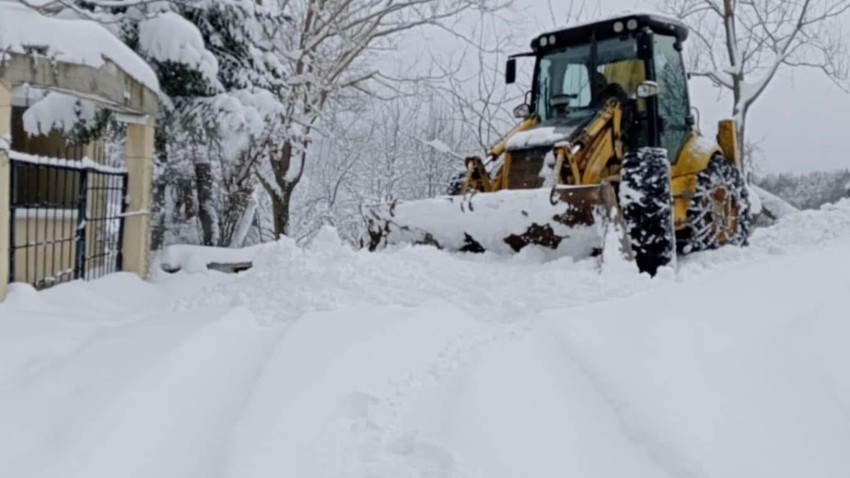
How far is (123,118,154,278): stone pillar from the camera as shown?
20.3ft

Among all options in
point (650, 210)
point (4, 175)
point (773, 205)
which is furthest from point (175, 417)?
point (773, 205)

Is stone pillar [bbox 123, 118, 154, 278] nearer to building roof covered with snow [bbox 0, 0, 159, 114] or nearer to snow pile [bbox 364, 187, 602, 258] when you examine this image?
building roof covered with snow [bbox 0, 0, 159, 114]

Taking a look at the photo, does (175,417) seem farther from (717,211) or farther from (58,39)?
(717,211)

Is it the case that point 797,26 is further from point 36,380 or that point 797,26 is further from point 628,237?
point 36,380

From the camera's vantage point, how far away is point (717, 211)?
684 cm

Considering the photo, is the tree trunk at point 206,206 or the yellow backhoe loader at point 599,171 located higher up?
the yellow backhoe loader at point 599,171

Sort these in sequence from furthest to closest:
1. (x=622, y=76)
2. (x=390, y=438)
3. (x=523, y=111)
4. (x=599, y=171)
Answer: (x=523, y=111)
(x=622, y=76)
(x=599, y=171)
(x=390, y=438)

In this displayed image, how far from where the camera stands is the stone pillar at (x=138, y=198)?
618 cm

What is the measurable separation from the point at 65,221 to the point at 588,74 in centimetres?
525

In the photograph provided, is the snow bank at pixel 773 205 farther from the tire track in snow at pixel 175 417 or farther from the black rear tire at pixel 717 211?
the tire track in snow at pixel 175 417

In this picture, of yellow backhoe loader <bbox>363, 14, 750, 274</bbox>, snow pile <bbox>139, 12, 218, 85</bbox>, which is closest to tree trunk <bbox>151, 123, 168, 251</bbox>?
snow pile <bbox>139, 12, 218, 85</bbox>

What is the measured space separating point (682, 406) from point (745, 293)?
1.88m

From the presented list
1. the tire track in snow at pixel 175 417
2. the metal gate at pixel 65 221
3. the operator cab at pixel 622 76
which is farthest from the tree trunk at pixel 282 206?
the tire track in snow at pixel 175 417

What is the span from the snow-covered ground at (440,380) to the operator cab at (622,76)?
244 cm
